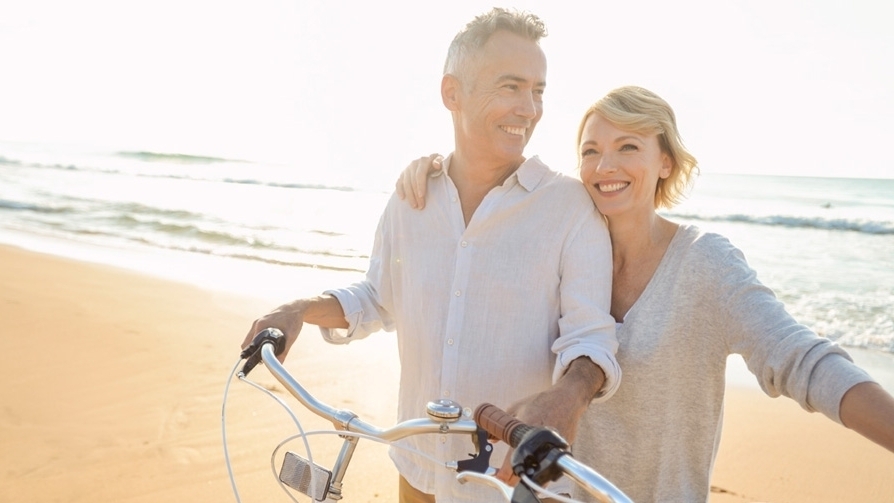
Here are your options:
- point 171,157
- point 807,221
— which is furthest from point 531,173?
point 171,157

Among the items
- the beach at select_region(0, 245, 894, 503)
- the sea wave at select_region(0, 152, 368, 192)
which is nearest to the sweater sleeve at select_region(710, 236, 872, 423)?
the beach at select_region(0, 245, 894, 503)

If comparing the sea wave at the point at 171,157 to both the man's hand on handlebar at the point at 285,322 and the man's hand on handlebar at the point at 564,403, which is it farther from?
the man's hand on handlebar at the point at 564,403

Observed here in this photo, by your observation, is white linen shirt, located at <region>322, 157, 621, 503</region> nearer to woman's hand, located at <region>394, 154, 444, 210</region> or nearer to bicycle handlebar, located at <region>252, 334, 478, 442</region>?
woman's hand, located at <region>394, 154, 444, 210</region>

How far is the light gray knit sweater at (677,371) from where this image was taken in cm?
225

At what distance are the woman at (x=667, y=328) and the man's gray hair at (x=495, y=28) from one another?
0.32 meters

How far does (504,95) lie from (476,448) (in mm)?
1339

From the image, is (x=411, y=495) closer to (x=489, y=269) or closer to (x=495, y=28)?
(x=489, y=269)

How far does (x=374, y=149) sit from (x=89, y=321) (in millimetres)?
25529

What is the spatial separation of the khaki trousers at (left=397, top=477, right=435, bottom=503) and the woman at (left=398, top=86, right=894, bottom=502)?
1.71ft

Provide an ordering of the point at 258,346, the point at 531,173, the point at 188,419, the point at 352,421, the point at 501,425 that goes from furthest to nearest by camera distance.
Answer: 1. the point at 188,419
2. the point at 531,173
3. the point at 258,346
4. the point at 352,421
5. the point at 501,425

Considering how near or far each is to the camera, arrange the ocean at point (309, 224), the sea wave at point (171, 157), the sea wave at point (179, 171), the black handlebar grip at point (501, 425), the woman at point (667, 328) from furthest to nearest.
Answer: the sea wave at point (171, 157) < the sea wave at point (179, 171) < the ocean at point (309, 224) < the woman at point (667, 328) < the black handlebar grip at point (501, 425)

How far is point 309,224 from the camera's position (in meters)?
15.9

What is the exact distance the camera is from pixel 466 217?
2693mm

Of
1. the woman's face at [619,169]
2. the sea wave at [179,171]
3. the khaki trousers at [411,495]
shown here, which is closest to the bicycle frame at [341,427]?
the khaki trousers at [411,495]
